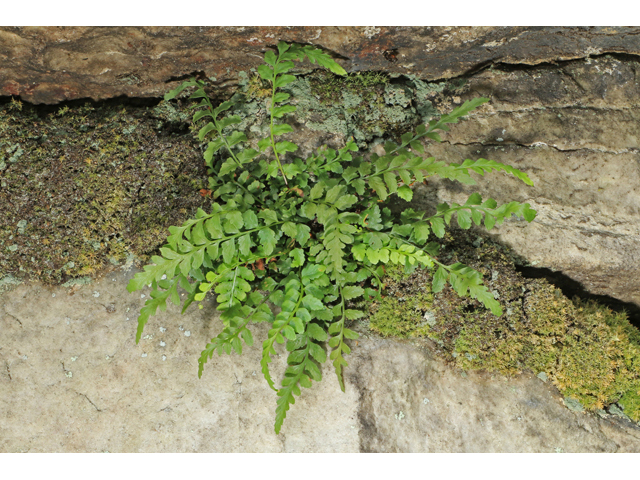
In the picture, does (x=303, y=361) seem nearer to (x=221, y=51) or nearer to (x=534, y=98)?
(x=221, y=51)

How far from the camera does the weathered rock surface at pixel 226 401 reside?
3.91 meters

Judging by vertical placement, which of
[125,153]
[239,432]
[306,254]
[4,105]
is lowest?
[239,432]

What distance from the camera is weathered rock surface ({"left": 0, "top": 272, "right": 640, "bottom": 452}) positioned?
3.91m

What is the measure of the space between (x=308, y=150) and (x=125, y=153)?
1645 mm

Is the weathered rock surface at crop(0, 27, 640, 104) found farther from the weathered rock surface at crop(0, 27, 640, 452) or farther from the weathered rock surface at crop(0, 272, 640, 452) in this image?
the weathered rock surface at crop(0, 272, 640, 452)

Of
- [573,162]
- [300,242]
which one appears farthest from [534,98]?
[300,242]

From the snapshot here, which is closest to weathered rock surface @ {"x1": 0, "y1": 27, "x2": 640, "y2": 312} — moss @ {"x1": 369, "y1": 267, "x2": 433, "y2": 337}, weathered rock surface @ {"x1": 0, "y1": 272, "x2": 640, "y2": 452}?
moss @ {"x1": 369, "y1": 267, "x2": 433, "y2": 337}

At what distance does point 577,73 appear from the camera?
4.32 m

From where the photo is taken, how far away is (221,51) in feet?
13.8

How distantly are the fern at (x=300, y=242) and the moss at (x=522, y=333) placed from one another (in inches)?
11.3

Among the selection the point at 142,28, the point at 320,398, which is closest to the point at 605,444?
the point at 320,398

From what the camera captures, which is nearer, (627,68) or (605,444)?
(605,444)

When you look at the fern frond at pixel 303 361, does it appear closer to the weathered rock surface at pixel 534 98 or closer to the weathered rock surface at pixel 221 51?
the weathered rock surface at pixel 534 98

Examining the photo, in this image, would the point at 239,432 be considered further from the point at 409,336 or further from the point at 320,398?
the point at 409,336
